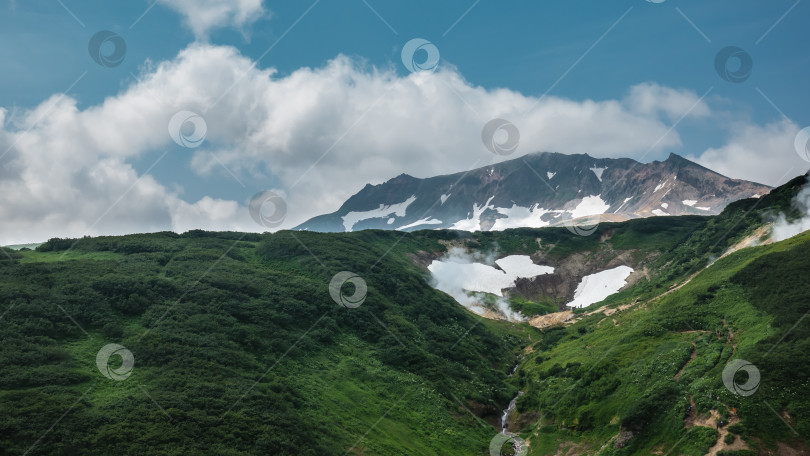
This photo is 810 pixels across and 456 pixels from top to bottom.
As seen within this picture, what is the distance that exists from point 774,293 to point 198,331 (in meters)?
59.3

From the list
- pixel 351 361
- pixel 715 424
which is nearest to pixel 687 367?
pixel 715 424

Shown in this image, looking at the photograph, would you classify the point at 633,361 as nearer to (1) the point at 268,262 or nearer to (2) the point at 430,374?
(2) the point at 430,374

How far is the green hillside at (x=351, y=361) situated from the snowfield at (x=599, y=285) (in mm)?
36385

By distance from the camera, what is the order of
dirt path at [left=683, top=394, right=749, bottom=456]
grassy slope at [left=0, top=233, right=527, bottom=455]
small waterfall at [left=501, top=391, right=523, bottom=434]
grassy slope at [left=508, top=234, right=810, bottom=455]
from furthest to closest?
small waterfall at [left=501, top=391, right=523, bottom=434], grassy slope at [left=508, top=234, right=810, bottom=455], grassy slope at [left=0, top=233, right=527, bottom=455], dirt path at [left=683, top=394, right=749, bottom=456]

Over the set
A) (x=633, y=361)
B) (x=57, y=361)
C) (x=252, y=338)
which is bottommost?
(x=633, y=361)

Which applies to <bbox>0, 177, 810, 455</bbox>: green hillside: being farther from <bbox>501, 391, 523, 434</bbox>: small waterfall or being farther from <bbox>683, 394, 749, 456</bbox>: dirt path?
<bbox>501, 391, 523, 434</bbox>: small waterfall

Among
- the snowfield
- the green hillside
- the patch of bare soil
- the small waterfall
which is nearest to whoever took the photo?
the green hillside

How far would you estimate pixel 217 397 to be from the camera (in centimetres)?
4078

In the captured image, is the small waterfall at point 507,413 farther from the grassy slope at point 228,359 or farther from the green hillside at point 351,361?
the grassy slope at point 228,359

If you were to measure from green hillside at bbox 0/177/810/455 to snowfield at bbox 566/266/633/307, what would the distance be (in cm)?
3639

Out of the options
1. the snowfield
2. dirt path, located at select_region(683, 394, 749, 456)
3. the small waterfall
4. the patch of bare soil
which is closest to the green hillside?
dirt path, located at select_region(683, 394, 749, 456)

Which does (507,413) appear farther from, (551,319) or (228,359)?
(551,319)

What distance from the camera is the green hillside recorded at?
118 feet

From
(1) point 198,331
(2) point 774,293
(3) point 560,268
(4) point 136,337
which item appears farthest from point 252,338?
(3) point 560,268
